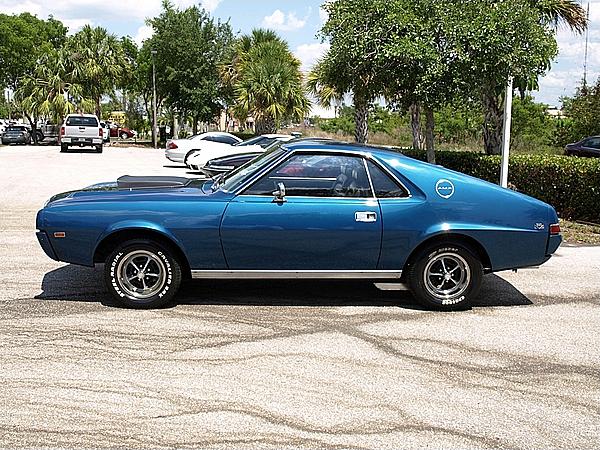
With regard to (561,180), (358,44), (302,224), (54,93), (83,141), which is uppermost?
(54,93)

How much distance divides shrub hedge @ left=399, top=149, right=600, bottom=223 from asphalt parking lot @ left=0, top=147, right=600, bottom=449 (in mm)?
5141

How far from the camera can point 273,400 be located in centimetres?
468

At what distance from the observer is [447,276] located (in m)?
6.84

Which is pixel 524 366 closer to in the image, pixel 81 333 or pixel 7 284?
pixel 81 333

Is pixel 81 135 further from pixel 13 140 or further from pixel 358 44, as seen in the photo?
pixel 358 44

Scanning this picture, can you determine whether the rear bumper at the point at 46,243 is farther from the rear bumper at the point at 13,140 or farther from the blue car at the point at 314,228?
the rear bumper at the point at 13,140

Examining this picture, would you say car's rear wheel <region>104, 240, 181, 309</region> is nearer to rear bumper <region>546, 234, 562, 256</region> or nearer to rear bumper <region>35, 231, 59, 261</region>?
rear bumper <region>35, 231, 59, 261</region>

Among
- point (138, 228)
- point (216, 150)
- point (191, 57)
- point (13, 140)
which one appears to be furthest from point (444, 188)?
point (13, 140)

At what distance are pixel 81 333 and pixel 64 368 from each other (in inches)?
31.7

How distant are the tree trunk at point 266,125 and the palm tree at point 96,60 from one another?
53.1 ft

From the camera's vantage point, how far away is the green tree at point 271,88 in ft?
106

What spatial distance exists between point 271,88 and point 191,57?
1217 centimetres

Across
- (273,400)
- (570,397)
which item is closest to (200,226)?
(273,400)

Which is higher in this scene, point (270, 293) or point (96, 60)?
point (96, 60)
